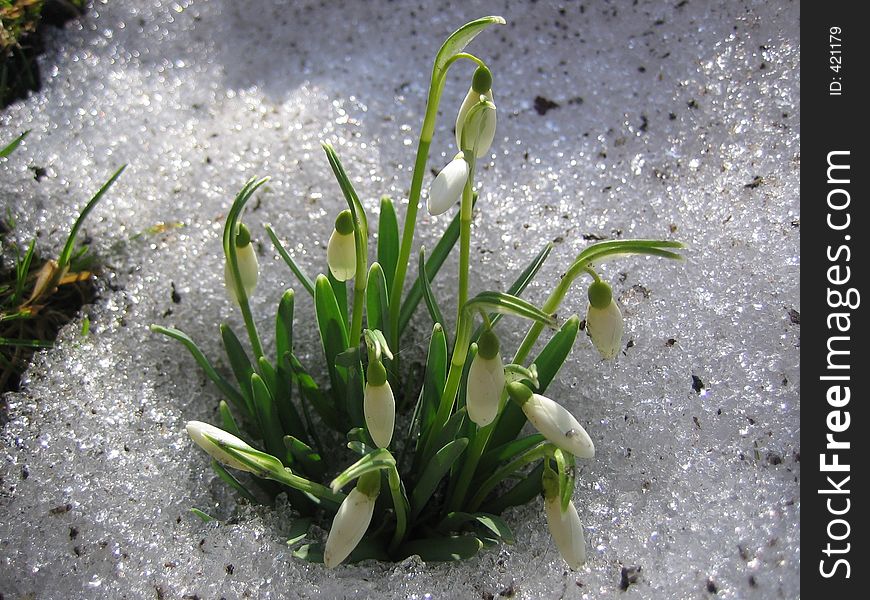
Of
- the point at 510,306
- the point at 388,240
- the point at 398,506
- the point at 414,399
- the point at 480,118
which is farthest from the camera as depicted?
the point at 414,399

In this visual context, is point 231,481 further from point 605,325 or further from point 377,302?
point 605,325

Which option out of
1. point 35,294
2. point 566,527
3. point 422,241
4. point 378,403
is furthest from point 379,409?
point 35,294

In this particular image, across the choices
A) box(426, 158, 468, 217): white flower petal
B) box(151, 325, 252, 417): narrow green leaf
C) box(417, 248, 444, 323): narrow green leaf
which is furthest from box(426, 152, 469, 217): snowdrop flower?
box(151, 325, 252, 417): narrow green leaf

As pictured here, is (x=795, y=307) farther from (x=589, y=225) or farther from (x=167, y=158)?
(x=167, y=158)

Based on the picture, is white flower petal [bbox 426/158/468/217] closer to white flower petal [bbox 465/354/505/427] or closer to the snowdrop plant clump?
the snowdrop plant clump

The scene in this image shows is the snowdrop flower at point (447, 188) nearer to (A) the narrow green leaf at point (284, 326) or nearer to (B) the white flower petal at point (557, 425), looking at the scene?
(B) the white flower petal at point (557, 425)

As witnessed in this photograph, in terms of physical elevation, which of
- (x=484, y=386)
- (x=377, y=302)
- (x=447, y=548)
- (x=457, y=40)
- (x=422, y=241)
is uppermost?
(x=457, y=40)
